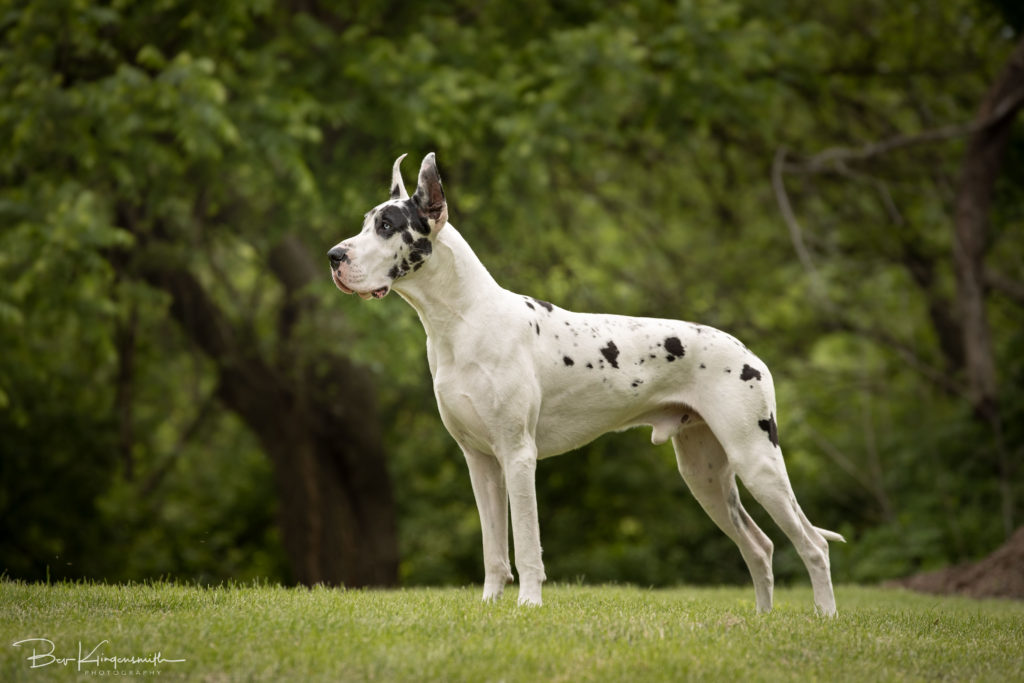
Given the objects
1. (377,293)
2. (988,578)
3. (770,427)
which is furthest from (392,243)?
(988,578)

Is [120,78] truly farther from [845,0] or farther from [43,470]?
[845,0]

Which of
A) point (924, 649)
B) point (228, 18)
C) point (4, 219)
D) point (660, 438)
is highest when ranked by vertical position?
point (228, 18)

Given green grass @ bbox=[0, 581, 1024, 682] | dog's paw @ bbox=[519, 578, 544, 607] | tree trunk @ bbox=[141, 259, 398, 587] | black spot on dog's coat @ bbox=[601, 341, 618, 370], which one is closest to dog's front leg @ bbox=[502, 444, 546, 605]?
dog's paw @ bbox=[519, 578, 544, 607]

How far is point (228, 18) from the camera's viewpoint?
12188mm

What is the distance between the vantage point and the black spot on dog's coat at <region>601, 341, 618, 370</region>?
7.03m

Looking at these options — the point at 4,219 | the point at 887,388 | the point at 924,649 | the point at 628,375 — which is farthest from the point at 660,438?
the point at 887,388

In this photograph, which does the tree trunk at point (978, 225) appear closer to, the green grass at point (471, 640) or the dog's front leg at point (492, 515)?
the green grass at point (471, 640)

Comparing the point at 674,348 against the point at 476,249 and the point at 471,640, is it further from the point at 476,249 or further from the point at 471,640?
the point at 476,249

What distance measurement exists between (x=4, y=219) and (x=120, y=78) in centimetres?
207

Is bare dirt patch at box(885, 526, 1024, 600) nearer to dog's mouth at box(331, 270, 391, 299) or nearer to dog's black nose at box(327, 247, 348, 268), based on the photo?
dog's mouth at box(331, 270, 391, 299)

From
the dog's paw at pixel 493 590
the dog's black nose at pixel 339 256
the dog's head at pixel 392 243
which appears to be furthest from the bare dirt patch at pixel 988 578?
the dog's black nose at pixel 339 256

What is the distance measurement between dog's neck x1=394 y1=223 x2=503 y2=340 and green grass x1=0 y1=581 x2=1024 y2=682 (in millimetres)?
1791

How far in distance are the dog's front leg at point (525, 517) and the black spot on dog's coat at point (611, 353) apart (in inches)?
34.6

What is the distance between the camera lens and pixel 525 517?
6496 mm
